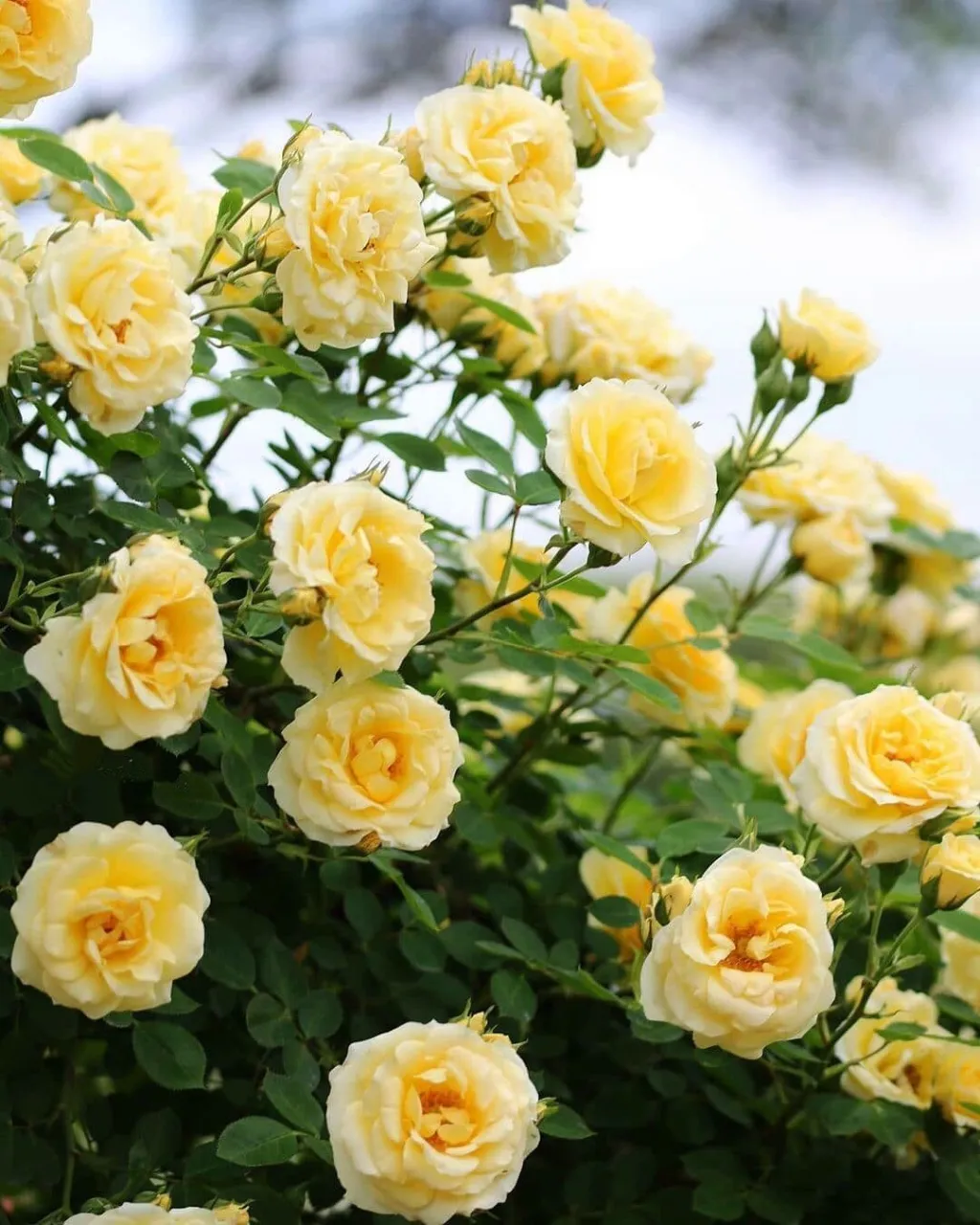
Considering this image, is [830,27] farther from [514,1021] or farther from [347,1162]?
[347,1162]

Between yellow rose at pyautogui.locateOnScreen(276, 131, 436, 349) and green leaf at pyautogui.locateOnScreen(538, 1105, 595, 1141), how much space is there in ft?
1.20

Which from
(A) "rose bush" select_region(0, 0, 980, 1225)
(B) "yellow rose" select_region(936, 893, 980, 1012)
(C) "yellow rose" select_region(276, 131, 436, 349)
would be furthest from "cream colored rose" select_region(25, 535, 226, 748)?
(B) "yellow rose" select_region(936, 893, 980, 1012)

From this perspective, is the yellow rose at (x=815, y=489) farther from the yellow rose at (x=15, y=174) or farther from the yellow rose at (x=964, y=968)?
the yellow rose at (x=15, y=174)

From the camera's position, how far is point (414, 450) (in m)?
0.80

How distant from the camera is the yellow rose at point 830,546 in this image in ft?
3.23

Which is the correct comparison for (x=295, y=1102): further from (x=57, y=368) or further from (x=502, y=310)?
(x=502, y=310)

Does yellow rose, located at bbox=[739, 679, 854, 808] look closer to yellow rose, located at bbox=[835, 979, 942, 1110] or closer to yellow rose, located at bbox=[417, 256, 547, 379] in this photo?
yellow rose, located at bbox=[835, 979, 942, 1110]

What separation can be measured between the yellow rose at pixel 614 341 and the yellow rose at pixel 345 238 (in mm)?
277

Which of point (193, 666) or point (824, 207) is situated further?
point (824, 207)

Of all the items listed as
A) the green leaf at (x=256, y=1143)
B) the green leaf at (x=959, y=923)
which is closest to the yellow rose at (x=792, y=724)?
the green leaf at (x=959, y=923)

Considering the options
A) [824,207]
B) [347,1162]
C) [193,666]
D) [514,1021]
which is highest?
[193,666]

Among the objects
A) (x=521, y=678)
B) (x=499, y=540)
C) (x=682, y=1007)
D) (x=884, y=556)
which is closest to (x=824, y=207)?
(x=884, y=556)

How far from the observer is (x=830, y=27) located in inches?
107

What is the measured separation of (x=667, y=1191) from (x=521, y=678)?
0.45m
